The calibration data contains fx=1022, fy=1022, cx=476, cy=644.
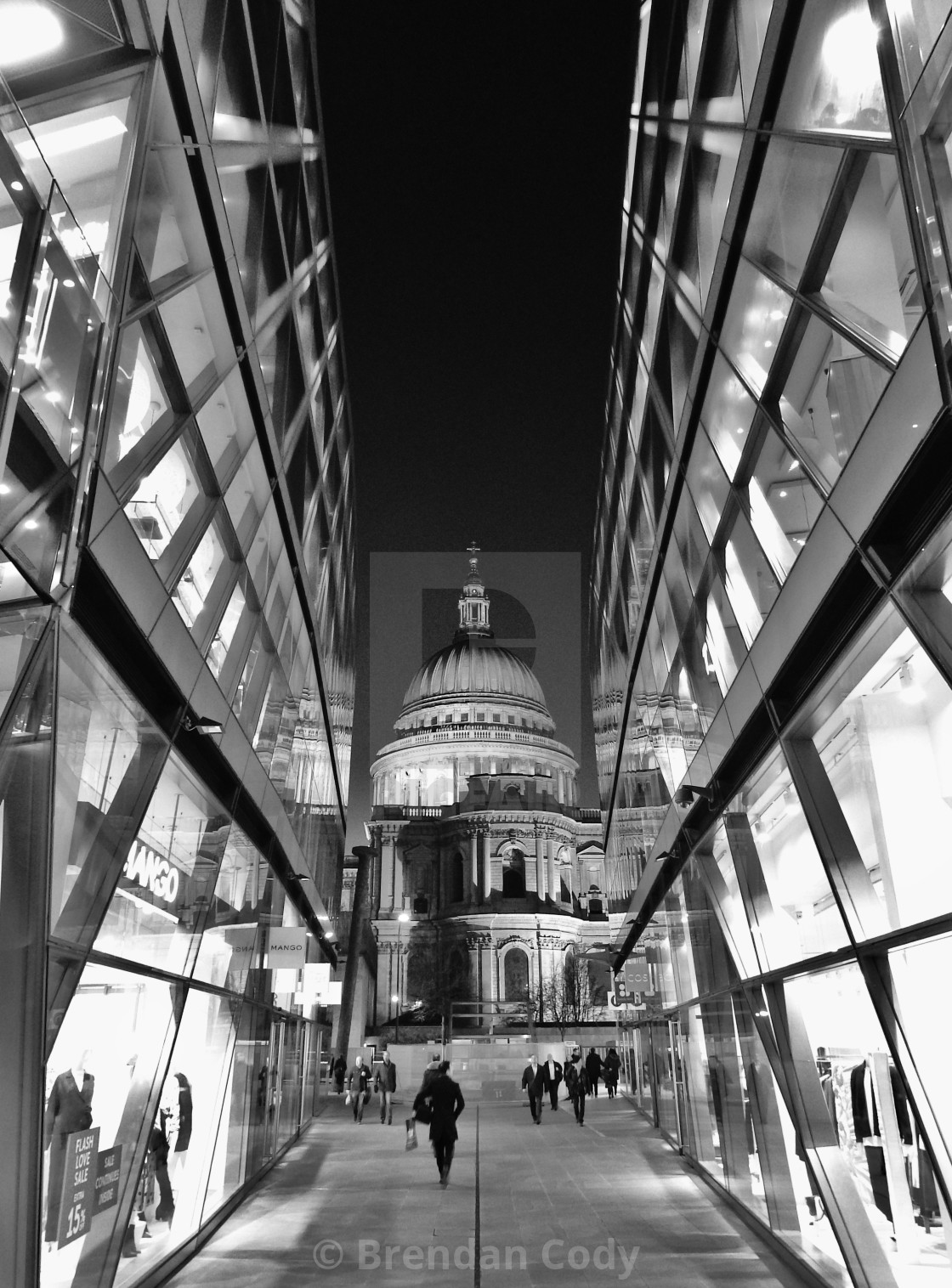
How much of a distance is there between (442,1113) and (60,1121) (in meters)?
8.95

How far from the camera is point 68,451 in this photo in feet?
17.0

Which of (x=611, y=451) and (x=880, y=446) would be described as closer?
(x=880, y=446)

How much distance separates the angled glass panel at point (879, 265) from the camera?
5723mm

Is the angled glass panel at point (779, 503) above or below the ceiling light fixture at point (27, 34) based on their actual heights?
below

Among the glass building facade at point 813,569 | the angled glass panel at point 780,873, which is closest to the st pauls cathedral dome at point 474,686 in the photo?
the glass building facade at point 813,569

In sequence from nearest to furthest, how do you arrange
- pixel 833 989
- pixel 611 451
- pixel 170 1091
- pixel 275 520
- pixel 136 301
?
pixel 136 301 < pixel 833 989 < pixel 170 1091 < pixel 275 520 < pixel 611 451

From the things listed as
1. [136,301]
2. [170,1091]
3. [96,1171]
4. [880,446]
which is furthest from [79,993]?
[880,446]

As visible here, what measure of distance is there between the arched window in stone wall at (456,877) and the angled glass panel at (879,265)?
9101 cm

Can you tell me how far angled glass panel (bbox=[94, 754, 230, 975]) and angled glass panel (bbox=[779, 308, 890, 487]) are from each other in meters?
6.07

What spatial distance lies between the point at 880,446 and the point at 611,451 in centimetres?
1562

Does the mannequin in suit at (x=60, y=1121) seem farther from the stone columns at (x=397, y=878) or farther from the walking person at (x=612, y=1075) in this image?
the stone columns at (x=397, y=878)

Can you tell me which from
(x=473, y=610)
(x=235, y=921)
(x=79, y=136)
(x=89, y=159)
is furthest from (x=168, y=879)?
(x=473, y=610)

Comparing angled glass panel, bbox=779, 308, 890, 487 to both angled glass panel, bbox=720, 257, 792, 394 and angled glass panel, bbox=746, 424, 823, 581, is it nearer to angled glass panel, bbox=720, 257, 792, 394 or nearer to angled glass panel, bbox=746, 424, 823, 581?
angled glass panel, bbox=746, 424, 823, 581

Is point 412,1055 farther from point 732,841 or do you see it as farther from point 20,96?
point 20,96
